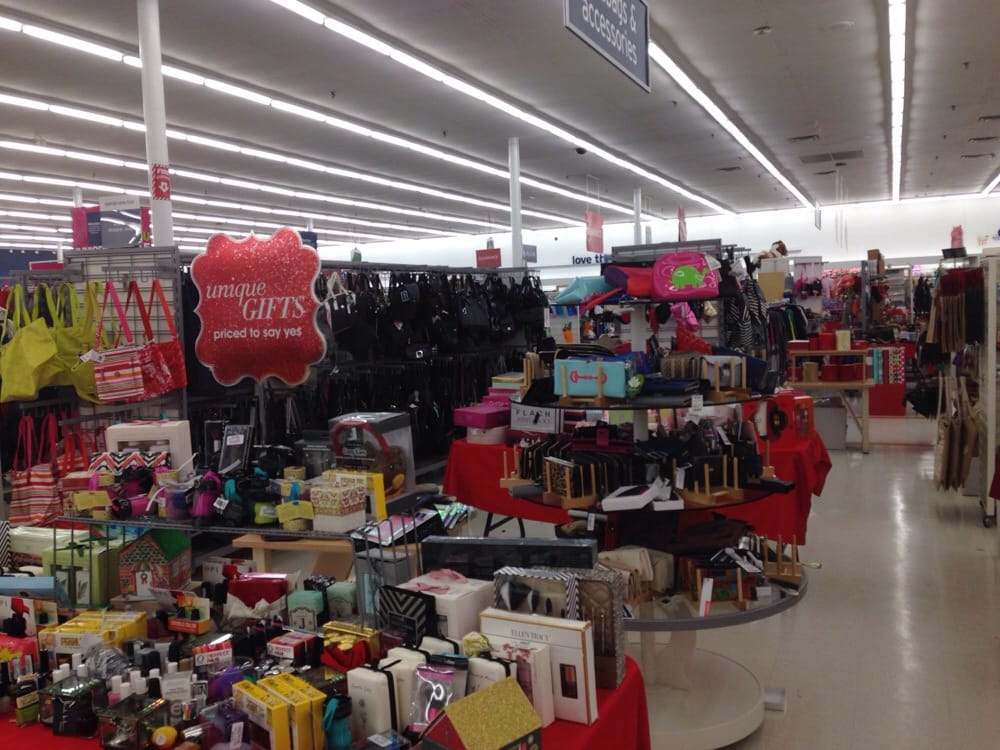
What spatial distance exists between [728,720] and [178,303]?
380cm

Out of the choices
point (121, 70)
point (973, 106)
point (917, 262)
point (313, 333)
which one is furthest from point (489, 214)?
point (313, 333)

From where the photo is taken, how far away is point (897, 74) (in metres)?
10.6

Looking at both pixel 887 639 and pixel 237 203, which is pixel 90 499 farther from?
pixel 237 203

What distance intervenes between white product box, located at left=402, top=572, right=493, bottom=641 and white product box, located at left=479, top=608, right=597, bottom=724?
0.39 feet

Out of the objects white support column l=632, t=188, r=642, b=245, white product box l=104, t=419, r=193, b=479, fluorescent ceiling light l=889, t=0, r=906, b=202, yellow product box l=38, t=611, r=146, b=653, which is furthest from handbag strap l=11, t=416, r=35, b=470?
white support column l=632, t=188, r=642, b=245

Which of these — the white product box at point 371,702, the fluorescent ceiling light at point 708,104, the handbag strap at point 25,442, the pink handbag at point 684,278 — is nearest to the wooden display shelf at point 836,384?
the fluorescent ceiling light at point 708,104

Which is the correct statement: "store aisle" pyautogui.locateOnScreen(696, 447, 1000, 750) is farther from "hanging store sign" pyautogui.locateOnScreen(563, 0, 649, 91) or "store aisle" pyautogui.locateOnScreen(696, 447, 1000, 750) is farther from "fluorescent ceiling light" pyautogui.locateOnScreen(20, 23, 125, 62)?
"fluorescent ceiling light" pyautogui.locateOnScreen(20, 23, 125, 62)

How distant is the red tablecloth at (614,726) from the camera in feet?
6.03

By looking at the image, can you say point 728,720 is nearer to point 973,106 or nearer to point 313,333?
point 313,333

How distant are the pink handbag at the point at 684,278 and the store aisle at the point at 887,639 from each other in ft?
5.93

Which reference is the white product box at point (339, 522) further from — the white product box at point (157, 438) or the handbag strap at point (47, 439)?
the handbag strap at point (47, 439)

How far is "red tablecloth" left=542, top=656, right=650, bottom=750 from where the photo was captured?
72.3 inches

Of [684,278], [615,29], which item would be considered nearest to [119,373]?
[684,278]

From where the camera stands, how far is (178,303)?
5.11 meters
